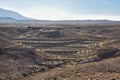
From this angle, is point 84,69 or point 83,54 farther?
point 83,54

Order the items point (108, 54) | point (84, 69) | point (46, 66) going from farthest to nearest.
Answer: point (108, 54), point (46, 66), point (84, 69)

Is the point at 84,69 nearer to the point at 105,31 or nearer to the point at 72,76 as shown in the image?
the point at 72,76

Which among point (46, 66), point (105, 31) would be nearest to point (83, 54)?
point (46, 66)

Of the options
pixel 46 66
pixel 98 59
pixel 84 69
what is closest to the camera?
pixel 84 69

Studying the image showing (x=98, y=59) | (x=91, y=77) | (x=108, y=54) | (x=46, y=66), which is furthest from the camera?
(x=108, y=54)

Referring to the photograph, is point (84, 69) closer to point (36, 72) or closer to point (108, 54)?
point (36, 72)

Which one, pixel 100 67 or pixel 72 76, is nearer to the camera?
pixel 72 76

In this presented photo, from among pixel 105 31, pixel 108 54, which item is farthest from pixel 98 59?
pixel 105 31

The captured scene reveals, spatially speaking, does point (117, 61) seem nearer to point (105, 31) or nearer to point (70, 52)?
point (70, 52)

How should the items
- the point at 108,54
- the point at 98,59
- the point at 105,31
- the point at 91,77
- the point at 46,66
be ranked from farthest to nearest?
the point at 105,31 → the point at 108,54 → the point at 98,59 → the point at 46,66 → the point at 91,77
